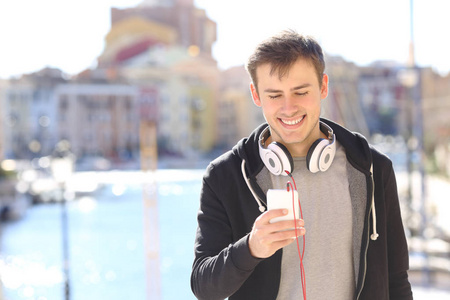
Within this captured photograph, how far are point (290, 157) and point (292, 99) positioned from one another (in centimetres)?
11

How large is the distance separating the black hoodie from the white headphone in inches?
1.3

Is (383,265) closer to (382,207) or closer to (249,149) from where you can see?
(382,207)

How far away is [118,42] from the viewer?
139 ft

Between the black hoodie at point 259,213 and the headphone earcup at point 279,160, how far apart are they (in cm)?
4

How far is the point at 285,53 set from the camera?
3.24ft

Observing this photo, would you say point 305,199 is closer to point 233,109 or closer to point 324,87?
point 324,87

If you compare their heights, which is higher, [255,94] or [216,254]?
[255,94]

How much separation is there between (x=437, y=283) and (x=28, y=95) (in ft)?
108

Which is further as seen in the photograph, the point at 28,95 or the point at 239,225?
the point at 28,95

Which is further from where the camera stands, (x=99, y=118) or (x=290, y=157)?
(x=99, y=118)

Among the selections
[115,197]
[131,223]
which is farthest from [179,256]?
[115,197]

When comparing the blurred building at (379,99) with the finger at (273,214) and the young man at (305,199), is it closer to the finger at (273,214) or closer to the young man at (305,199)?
the young man at (305,199)

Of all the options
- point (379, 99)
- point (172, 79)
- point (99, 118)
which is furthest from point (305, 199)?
point (379, 99)

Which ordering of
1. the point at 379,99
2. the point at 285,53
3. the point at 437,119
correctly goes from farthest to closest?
the point at 379,99 < the point at 437,119 < the point at 285,53
